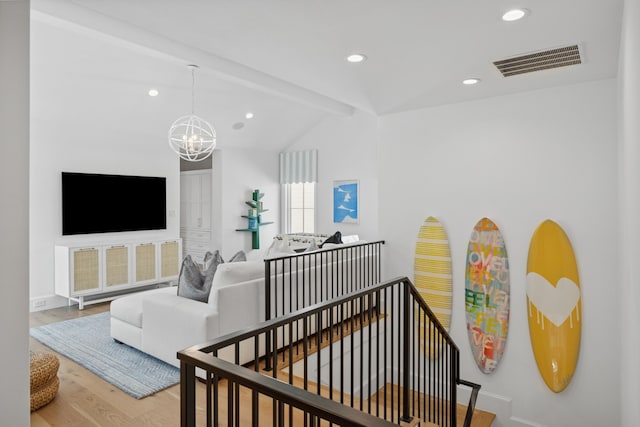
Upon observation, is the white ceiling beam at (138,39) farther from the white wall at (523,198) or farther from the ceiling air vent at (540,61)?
the ceiling air vent at (540,61)

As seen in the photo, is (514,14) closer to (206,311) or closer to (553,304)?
(553,304)

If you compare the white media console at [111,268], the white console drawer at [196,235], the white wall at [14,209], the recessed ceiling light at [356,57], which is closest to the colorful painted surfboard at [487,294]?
the recessed ceiling light at [356,57]

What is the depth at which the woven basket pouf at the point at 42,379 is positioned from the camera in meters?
2.91

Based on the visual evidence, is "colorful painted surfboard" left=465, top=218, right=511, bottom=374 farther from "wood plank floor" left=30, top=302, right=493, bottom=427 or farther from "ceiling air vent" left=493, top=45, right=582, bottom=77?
"wood plank floor" left=30, top=302, right=493, bottom=427

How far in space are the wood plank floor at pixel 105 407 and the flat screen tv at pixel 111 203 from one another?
121 inches

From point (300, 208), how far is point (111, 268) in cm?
384

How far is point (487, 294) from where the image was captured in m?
4.06

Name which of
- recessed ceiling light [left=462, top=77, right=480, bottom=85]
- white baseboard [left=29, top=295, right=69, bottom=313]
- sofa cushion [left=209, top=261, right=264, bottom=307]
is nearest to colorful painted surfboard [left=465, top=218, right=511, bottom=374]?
recessed ceiling light [left=462, top=77, right=480, bottom=85]

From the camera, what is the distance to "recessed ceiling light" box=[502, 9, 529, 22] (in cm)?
229

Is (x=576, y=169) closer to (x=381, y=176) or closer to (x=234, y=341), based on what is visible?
(x=381, y=176)

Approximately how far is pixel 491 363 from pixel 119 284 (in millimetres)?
5196

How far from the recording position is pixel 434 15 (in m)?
2.36

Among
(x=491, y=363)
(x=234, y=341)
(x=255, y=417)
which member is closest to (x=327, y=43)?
(x=234, y=341)

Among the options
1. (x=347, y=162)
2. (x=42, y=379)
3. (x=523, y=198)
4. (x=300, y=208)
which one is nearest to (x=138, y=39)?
(x=42, y=379)
